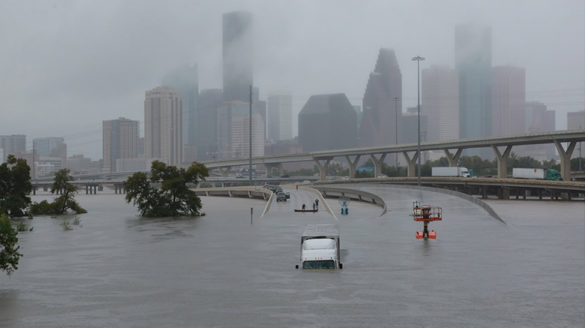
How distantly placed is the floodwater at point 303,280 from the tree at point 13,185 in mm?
29167

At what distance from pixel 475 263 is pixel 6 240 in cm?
2760

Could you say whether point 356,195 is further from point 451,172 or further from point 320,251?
point 320,251

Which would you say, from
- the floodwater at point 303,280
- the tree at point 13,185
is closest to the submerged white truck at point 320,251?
the floodwater at point 303,280

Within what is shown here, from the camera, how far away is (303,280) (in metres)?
36.8

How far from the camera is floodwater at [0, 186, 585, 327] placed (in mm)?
28609

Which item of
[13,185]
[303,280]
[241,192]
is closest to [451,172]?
[241,192]

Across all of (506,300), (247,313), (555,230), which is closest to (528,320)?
(506,300)

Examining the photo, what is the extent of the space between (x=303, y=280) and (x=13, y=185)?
6673 centimetres

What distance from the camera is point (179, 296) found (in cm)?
3316

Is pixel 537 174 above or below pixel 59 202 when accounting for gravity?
above

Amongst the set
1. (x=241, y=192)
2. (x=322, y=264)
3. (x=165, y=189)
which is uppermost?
(x=165, y=189)

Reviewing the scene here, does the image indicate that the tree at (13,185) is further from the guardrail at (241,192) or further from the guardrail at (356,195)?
the guardrail at (241,192)

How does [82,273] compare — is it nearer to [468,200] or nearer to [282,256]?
[282,256]

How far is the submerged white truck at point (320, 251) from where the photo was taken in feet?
132
